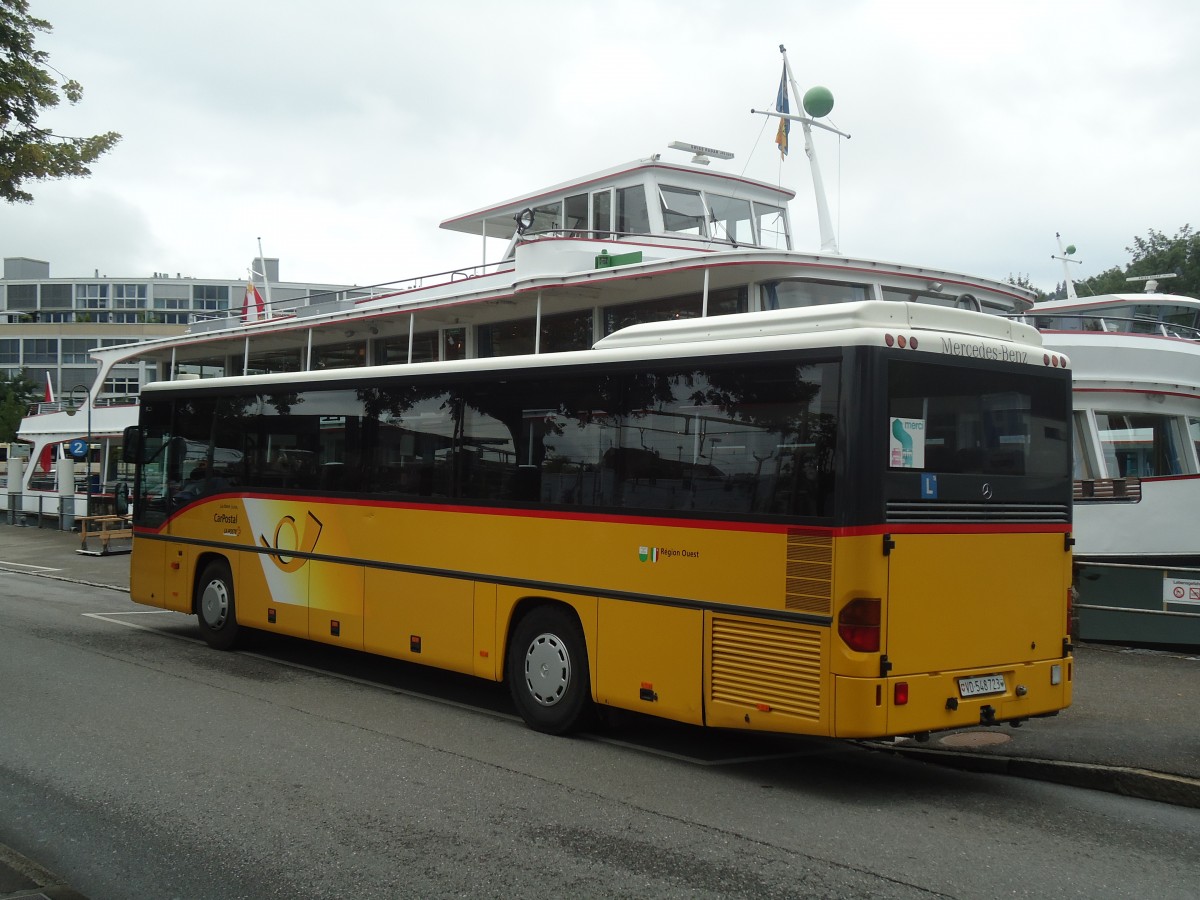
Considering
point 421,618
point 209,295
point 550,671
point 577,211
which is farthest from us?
point 209,295

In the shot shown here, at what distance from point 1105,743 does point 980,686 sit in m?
1.64

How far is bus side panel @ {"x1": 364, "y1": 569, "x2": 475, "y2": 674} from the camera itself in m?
9.59

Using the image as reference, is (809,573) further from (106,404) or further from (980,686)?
(106,404)

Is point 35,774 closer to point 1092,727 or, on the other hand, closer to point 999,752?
point 999,752

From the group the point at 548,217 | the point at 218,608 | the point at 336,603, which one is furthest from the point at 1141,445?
the point at 218,608

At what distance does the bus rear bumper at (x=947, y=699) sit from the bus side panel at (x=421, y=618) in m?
3.86

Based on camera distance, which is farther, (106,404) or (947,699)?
(106,404)

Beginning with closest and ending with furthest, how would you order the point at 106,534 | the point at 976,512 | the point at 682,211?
the point at 976,512 → the point at 682,211 → the point at 106,534

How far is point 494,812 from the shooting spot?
645cm

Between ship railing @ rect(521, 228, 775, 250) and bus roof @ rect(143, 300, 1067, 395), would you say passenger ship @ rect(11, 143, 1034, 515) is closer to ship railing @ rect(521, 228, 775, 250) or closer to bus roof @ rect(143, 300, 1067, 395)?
ship railing @ rect(521, 228, 775, 250)

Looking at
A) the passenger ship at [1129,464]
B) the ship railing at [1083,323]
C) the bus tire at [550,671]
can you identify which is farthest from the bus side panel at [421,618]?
the ship railing at [1083,323]

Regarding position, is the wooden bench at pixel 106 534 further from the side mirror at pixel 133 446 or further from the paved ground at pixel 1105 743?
the paved ground at pixel 1105 743

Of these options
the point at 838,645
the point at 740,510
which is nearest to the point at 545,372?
the point at 740,510

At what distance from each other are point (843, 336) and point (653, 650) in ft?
8.74
